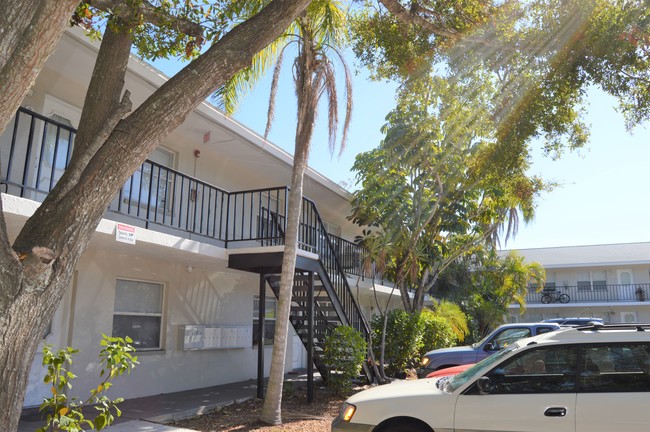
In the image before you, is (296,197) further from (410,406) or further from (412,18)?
(410,406)

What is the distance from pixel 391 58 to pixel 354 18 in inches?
49.3

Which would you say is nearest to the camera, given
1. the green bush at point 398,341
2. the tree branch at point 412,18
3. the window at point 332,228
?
the tree branch at point 412,18

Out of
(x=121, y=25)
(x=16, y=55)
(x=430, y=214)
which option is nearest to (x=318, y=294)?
(x=430, y=214)

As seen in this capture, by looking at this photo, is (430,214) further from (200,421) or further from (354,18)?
(200,421)

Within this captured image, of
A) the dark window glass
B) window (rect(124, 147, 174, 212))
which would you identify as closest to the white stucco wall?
window (rect(124, 147, 174, 212))

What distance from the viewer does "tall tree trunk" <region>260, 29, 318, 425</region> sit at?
882cm

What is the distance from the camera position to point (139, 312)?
10805mm

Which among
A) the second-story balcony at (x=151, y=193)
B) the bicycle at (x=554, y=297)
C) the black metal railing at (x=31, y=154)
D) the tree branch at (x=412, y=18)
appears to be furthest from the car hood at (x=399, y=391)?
the bicycle at (x=554, y=297)

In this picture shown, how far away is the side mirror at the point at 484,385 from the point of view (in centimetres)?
555

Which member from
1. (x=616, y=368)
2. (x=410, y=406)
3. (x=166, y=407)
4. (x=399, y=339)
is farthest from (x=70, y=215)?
(x=399, y=339)

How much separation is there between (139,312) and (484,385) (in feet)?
24.3

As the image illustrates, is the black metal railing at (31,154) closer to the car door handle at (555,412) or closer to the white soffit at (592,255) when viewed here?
the car door handle at (555,412)

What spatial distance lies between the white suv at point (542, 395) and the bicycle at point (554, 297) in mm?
31403

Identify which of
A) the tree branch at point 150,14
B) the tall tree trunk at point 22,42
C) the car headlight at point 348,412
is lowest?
the car headlight at point 348,412
